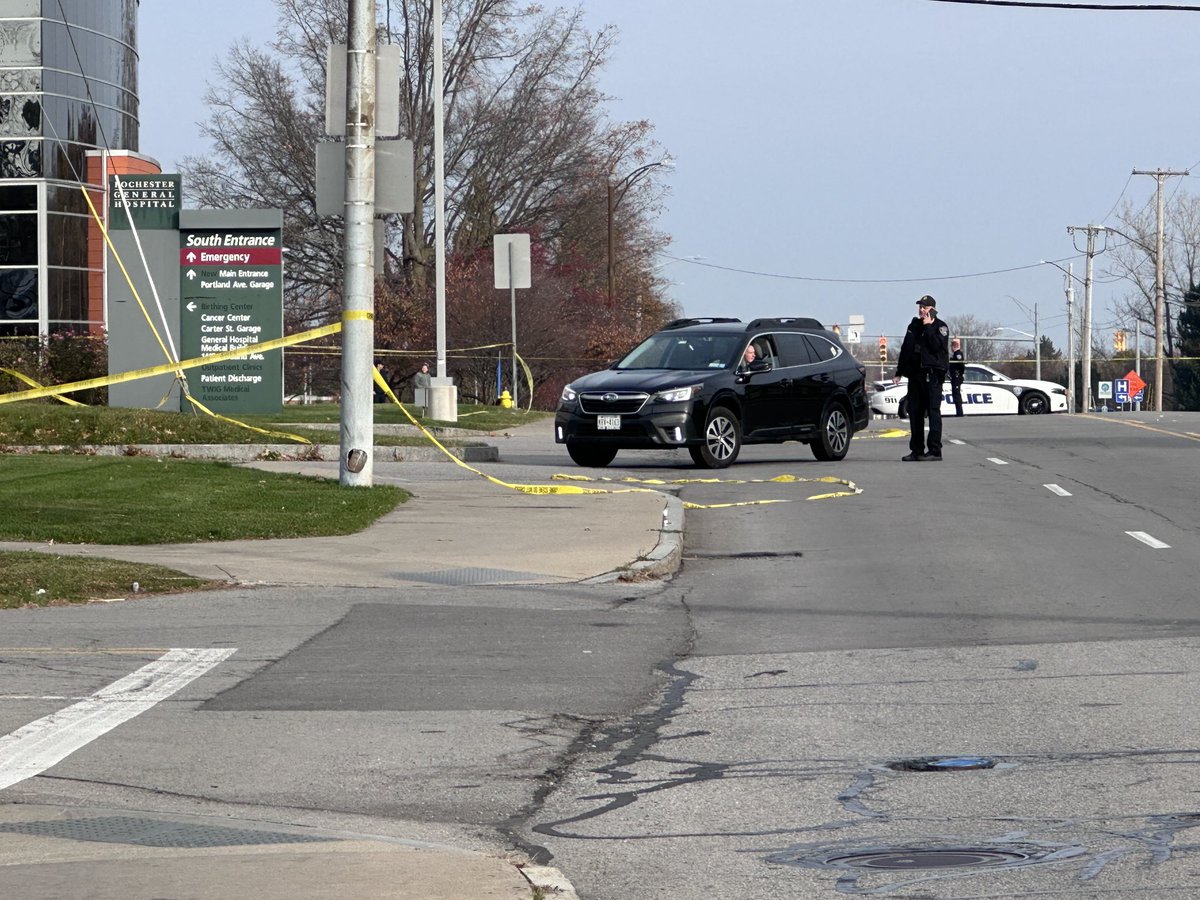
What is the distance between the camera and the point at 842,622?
1053cm

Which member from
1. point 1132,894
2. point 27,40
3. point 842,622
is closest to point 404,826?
point 1132,894

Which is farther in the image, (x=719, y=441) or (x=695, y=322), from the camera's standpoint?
(x=695, y=322)

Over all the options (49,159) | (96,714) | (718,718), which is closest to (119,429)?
(96,714)

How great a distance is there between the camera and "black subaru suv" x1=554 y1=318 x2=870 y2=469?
71.0 feet

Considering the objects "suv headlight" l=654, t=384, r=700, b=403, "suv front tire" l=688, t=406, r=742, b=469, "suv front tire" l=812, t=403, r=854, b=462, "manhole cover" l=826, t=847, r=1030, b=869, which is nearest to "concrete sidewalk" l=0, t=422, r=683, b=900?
"manhole cover" l=826, t=847, r=1030, b=869

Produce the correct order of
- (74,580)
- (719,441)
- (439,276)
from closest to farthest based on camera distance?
(74,580) → (719,441) → (439,276)

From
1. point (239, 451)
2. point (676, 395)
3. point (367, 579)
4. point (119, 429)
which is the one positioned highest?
point (676, 395)

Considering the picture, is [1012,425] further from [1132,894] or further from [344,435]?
[1132,894]

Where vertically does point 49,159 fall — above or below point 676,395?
above

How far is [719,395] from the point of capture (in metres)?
22.0

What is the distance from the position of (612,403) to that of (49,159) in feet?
92.4

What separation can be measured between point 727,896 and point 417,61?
166 feet

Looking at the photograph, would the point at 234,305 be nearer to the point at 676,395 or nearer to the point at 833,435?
the point at 676,395

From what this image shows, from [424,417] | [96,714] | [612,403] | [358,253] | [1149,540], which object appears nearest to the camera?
[96,714]
